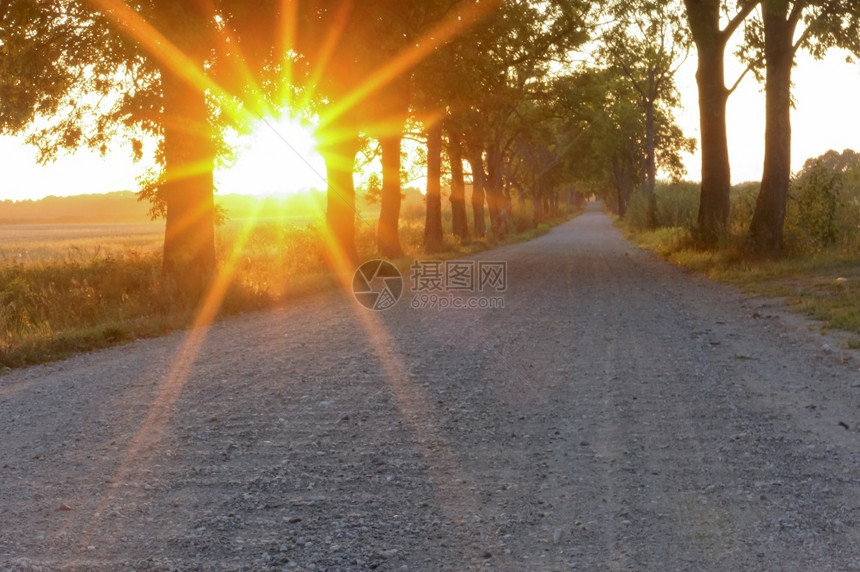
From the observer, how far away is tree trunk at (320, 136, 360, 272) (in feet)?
77.0

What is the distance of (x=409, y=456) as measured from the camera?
19.1 feet

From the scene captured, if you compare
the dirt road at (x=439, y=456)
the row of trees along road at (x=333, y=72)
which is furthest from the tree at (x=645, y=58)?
the dirt road at (x=439, y=456)

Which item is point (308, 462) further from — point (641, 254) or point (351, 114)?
point (641, 254)

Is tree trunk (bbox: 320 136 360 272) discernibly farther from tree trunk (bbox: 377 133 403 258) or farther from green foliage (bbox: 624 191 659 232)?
green foliage (bbox: 624 191 659 232)

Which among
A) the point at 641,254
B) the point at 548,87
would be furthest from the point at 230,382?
the point at 548,87

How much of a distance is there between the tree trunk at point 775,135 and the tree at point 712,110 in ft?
4.26

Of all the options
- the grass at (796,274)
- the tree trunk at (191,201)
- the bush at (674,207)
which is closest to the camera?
the grass at (796,274)

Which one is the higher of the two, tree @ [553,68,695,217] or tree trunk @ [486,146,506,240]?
tree @ [553,68,695,217]

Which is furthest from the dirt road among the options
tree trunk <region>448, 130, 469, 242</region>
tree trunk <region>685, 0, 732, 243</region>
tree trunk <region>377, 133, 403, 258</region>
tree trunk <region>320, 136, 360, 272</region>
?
tree trunk <region>448, 130, 469, 242</region>

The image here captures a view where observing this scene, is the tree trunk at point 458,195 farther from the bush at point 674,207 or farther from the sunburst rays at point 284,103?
the sunburst rays at point 284,103

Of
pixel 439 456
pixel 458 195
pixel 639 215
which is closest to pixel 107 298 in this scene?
pixel 439 456

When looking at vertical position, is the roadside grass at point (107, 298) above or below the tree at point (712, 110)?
below

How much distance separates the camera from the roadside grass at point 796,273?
12539mm

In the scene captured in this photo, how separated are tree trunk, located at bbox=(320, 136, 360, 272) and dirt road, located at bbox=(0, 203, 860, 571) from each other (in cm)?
1287
